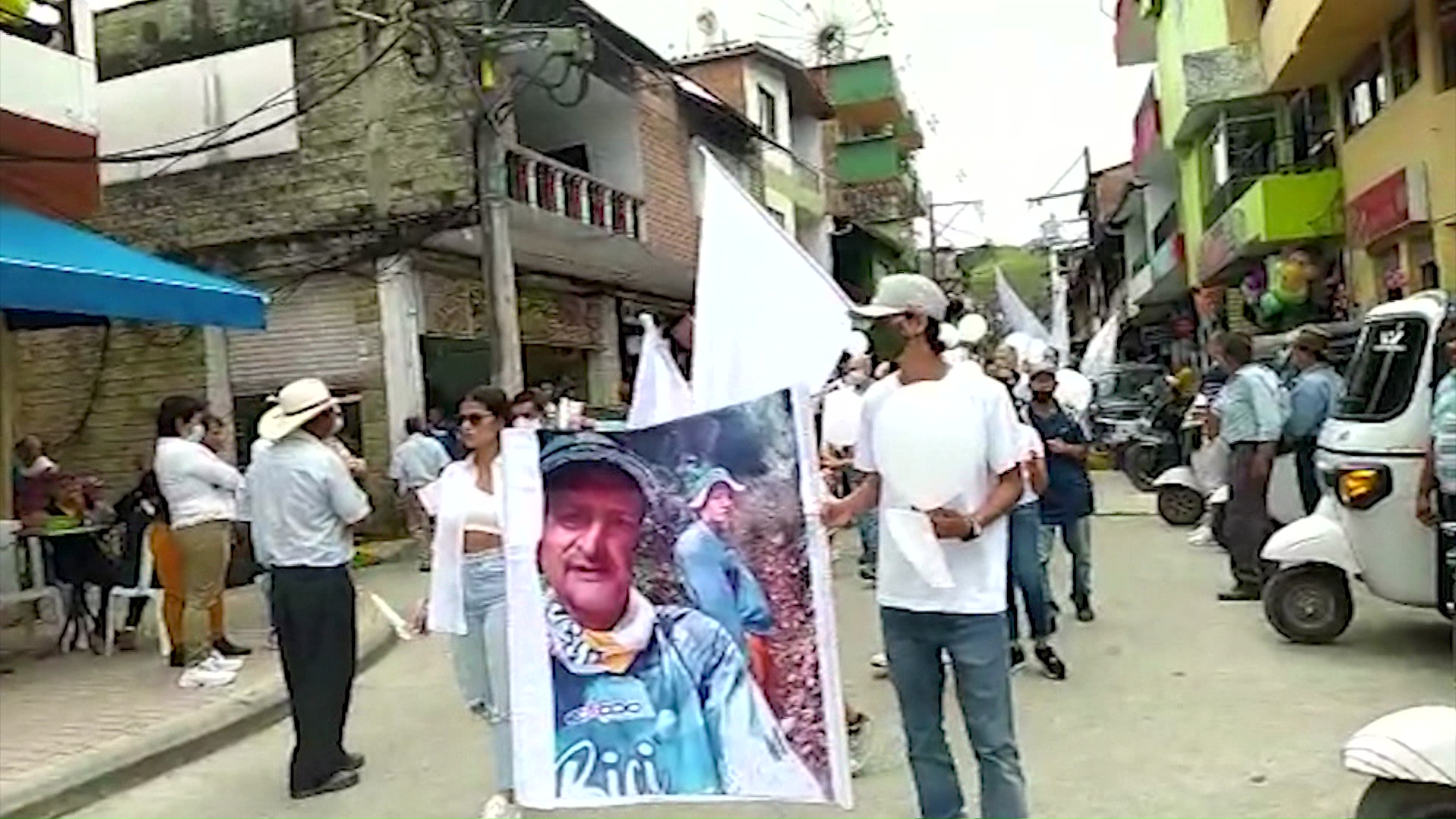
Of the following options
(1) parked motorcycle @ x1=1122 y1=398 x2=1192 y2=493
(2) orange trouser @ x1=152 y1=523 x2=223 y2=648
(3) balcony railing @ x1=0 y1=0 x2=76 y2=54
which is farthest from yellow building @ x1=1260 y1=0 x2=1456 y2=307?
(3) balcony railing @ x1=0 y1=0 x2=76 y2=54

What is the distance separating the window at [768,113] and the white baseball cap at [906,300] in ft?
78.7

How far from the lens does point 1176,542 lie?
13.3 metres

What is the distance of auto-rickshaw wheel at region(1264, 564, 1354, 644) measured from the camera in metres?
8.08

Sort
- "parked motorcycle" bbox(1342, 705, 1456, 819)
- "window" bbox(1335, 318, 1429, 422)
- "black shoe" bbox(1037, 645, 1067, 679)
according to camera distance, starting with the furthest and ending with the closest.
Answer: "black shoe" bbox(1037, 645, 1067, 679) < "window" bbox(1335, 318, 1429, 422) < "parked motorcycle" bbox(1342, 705, 1456, 819)

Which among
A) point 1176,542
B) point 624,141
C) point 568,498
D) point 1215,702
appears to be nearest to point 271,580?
point 568,498

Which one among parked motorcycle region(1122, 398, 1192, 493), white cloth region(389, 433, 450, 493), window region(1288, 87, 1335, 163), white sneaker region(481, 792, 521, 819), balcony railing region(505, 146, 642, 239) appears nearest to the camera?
white sneaker region(481, 792, 521, 819)

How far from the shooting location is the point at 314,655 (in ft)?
20.7

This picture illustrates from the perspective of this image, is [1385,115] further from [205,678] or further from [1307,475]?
[205,678]

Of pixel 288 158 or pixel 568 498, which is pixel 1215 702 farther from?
pixel 288 158

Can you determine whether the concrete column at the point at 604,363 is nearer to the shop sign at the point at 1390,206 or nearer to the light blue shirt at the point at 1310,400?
the shop sign at the point at 1390,206

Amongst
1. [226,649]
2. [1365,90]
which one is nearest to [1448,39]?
[1365,90]

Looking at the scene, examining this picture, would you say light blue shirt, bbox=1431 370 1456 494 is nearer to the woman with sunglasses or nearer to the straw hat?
the woman with sunglasses

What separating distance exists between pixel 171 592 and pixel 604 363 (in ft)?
42.6

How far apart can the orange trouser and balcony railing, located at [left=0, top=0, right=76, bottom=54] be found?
379cm
